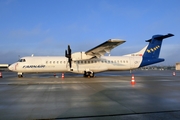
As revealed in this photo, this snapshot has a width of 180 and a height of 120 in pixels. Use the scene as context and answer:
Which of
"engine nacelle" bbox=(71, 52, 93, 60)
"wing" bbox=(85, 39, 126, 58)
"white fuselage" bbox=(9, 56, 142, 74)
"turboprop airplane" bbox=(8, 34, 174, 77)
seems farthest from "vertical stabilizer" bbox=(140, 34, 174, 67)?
"engine nacelle" bbox=(71, 52, 93, 60)

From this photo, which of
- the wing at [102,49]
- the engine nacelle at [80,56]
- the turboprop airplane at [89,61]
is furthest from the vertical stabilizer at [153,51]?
the engine nacelle at [80,56]

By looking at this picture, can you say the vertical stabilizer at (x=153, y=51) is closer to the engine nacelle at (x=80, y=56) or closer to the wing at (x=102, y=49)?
the wing at (x=102, y=49)

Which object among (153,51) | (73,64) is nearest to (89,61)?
(73,64)

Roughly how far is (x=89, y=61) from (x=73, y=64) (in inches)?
88.7

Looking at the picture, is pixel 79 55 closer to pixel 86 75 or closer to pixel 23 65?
pixel 86 75

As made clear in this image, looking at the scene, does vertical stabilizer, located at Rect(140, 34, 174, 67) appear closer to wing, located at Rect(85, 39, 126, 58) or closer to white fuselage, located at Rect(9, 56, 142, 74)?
white fuselage, located at Rect(9, 56, 142, 74)

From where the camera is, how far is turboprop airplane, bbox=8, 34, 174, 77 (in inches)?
853

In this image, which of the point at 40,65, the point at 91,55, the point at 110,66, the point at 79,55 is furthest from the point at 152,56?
the point at 40,65

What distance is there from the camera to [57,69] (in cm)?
2228

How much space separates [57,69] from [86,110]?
17.4 meters

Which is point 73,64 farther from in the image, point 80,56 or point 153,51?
point 153,51

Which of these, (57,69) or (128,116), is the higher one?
(57,69)

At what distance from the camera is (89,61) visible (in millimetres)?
22922

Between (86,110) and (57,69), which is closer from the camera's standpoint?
(86,110)
